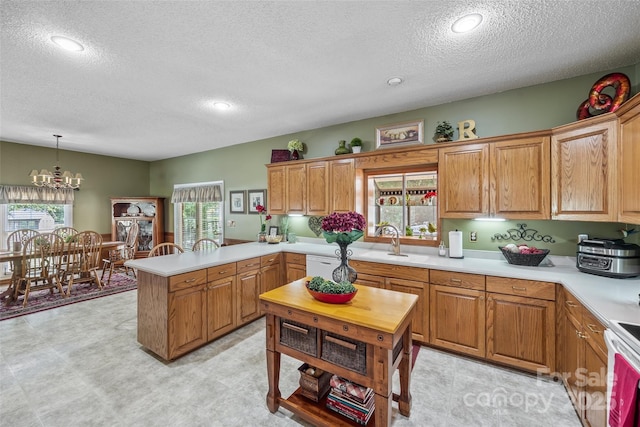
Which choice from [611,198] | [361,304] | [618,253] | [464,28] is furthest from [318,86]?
Result: [618,253]

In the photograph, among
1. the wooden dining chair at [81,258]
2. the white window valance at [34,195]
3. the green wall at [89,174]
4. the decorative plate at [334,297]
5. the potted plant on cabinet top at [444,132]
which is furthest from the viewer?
the green wall at [89,174]

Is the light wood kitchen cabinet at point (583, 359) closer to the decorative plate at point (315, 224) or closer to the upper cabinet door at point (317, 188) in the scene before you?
the upper cabinet door at point (317, 188)

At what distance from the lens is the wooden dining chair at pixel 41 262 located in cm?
394

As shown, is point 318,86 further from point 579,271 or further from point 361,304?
point 579,271

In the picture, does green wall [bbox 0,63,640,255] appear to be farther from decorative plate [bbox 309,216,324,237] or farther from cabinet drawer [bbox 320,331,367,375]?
cabinet drawer [bbox 320,331,367,375]

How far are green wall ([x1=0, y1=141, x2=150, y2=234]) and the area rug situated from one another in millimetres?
1820

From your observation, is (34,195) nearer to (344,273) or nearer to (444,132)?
(344,273)

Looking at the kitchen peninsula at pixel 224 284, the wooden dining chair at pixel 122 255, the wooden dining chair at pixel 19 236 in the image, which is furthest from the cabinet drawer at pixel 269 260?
the wooden dining chair at pixel 19 236

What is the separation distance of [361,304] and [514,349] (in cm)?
166

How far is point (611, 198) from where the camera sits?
6.51 feet

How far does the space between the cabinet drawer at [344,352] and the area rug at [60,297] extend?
4614 mm

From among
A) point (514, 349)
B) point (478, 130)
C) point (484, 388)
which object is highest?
point (478, 130)

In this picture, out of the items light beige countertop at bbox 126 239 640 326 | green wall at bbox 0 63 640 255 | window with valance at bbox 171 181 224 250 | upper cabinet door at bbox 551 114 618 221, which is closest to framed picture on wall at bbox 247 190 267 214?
green wall at bbox 0 63 640 255

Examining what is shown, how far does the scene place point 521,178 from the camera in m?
2.53
